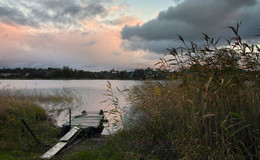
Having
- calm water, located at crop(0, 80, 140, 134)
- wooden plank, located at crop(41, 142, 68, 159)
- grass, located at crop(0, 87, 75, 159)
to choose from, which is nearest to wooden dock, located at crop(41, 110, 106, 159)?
wooden plank, located at crop(41, 142, 68, 159)

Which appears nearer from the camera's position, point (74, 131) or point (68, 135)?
point (68, 135)

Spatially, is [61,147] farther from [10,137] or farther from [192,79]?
[192,79]

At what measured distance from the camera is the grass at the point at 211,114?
3307 millimetres

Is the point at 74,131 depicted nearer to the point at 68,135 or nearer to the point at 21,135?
the point at 68,135

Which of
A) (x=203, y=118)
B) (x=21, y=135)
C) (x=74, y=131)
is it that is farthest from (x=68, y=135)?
(x=203, y=118)

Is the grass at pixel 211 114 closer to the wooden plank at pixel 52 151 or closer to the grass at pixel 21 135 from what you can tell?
the wooden plank at pixel 52 151

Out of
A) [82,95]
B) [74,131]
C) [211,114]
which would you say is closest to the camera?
[211,114]

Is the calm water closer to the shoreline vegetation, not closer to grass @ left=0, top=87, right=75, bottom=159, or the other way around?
the shoreline vegetation

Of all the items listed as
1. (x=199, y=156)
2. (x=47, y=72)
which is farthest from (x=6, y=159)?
(x=47, y=72)

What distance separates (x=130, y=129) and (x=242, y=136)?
107 inches

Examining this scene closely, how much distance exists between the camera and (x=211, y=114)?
3.01 meters

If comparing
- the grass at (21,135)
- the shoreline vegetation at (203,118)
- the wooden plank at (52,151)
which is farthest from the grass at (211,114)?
the grass at (21,135)

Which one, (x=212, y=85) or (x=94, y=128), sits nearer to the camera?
(x=212, y=85)

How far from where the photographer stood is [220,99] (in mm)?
3510
